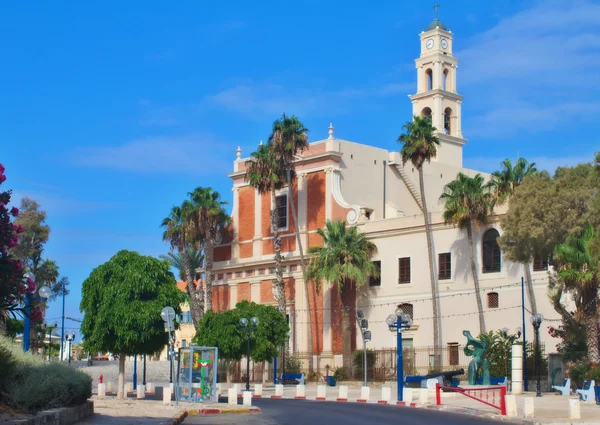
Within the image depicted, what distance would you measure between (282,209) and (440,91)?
41.7 feet

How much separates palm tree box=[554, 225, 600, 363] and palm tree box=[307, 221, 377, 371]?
17.1m

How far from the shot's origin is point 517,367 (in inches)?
1473

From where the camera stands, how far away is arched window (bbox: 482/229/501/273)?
167 ft

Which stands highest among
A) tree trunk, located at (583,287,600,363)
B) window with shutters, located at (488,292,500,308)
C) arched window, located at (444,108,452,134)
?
arched window, located at (444,108,452,134)

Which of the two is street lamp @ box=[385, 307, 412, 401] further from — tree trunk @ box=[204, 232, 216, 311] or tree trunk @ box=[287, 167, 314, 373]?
tree trunk @ box=[204, 232, 216, 311]

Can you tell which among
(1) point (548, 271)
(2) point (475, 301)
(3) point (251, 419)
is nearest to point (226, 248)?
(2) point (475, 301)

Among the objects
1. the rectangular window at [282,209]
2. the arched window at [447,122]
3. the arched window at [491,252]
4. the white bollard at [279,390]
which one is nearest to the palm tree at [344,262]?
the rectangular window at [282,209]

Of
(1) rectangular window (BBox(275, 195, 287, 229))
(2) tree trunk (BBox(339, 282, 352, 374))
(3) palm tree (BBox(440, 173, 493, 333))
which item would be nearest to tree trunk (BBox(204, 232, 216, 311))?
(1) rectangular window (BBox(275, 195, 287, 229))

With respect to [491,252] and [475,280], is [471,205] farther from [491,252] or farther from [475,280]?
[475,280]

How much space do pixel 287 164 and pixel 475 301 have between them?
47.9ft

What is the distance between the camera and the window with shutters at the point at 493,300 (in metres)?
50.7

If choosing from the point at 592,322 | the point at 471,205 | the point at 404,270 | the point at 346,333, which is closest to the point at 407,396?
the point at 592,322

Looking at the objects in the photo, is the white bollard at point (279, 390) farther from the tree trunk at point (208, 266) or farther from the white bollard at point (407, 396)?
the tree trunk at point (208, 266)

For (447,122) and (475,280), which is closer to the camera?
(475,280)
